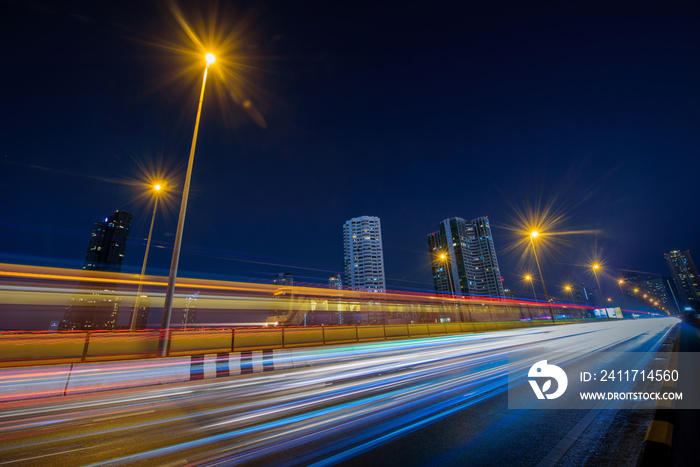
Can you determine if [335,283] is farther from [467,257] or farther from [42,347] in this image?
[467,257]

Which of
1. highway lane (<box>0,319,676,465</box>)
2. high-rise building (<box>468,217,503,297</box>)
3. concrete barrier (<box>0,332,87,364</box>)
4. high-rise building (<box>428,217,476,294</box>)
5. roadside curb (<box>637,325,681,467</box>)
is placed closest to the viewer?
roadside curb (<box>637,325,681,467</box>)

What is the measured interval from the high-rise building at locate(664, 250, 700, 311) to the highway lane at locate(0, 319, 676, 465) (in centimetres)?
20983

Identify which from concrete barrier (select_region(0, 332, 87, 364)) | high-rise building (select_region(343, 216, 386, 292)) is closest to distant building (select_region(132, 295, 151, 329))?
concrete barrier (select_region(0, 332, 87, 364))

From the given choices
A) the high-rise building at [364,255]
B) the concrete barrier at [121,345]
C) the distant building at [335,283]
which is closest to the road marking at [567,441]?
the concrete barrier at [121,345]

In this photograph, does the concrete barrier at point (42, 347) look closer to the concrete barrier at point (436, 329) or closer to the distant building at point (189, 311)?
the distant building at point (189, 311)

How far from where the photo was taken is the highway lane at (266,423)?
3346 mm

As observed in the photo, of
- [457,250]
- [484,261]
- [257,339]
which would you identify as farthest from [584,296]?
[257,339]

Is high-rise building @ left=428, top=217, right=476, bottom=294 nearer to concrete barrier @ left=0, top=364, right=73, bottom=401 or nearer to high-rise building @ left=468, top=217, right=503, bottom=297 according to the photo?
high-rise building @ left=468, top=217, right=503, bottom=297

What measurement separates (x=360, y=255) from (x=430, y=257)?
40.1 meters

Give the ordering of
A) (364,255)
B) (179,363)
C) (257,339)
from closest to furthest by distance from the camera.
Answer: (179,363)
(257,339)
(364,255)

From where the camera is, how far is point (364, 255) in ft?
534

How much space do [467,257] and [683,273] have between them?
11927cm

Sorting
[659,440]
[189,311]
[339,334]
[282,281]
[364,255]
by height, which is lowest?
[659,440]

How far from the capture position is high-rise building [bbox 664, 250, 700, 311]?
463ft
